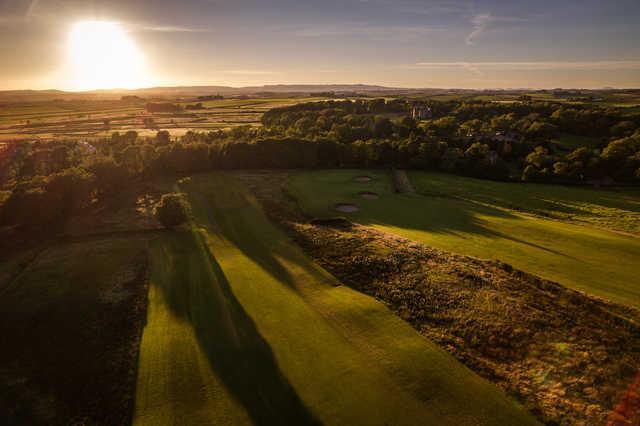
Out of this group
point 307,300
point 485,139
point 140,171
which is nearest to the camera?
point 307,300

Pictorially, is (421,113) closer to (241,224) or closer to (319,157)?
(319,157)

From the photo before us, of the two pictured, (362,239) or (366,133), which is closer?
(362,239)

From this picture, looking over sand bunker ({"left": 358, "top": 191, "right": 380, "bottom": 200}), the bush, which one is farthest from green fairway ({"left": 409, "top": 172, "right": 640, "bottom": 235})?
the bush

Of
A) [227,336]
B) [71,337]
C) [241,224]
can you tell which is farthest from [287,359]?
[241,224]

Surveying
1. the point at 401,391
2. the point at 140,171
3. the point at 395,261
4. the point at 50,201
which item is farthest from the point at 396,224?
the point at 140,171

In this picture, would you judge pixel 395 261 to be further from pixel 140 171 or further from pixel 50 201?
pixel 140 171

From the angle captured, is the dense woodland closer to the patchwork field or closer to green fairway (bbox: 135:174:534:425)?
the patchwork field

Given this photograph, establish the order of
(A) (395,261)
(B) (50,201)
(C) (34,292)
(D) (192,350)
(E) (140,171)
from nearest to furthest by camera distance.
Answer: (D) (192,350), (C) (34,292), (A) (395,261), (B) (50,201), (E) (140,171)
